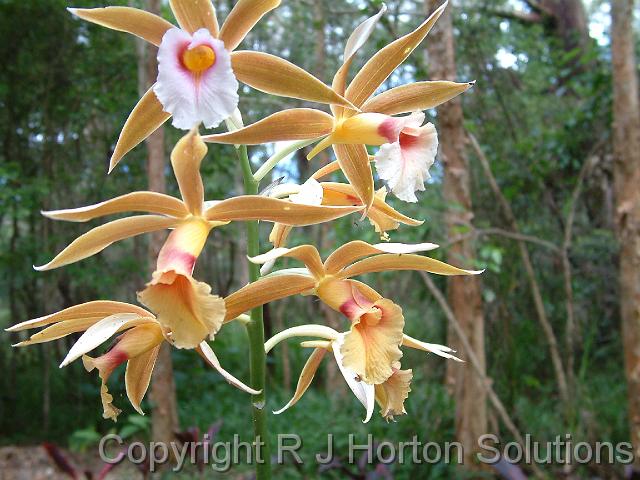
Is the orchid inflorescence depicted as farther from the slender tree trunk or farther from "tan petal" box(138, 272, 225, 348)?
the slender tree trunk

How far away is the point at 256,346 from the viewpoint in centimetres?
117

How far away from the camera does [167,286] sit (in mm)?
963

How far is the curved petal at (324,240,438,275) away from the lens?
113 cm

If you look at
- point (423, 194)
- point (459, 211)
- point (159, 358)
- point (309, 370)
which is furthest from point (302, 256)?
point (159, 358)

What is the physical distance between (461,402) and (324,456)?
1140 millimetres

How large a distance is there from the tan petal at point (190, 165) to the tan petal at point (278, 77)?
0.16 metres

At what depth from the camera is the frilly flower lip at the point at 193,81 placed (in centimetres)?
94

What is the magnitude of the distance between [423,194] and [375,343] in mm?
3132

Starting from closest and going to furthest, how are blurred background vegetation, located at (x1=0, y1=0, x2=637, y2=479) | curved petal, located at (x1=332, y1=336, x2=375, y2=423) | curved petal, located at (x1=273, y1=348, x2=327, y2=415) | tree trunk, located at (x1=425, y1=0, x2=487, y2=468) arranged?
curved petal, located at (x1=332, y1=336, x2=375, y2=423) → curved petal, located at (x1=273, y1=348, x2=327, y2=415) → tree trunk, located at (x1=425, y1=0, x2=487, y2=468) → blurred background vegetation, located at (x1=0, y1=0, x2=637, y2=479)

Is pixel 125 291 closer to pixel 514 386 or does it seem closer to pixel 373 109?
pixel 514 386

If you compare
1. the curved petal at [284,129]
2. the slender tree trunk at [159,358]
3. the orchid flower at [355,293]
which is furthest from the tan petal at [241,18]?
the slender tree trunk at [159,358]

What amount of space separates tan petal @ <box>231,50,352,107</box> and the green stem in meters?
0.15

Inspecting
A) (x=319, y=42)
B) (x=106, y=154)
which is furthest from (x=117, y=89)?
(x=319, y=42)

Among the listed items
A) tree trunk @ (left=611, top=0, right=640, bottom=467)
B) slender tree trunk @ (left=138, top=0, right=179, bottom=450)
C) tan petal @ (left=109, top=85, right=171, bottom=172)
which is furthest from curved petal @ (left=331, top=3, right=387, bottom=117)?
slender tree trunk @ (left=138, top=0, right=179, bottom=450)
